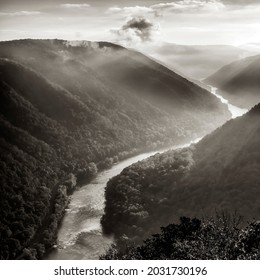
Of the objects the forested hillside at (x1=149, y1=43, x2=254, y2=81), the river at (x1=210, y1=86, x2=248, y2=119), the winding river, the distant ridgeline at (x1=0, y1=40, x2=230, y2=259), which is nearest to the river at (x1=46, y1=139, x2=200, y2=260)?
the winding river

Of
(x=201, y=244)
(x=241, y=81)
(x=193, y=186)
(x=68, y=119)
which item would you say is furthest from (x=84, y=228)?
(x=241, y=81)

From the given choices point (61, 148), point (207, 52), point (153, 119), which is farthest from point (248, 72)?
point (61, 148)

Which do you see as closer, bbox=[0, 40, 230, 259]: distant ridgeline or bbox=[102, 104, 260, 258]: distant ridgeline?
bbox=[102, 104, 260, 258]: distant ridgeline

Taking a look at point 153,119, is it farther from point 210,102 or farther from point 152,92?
point 210,102

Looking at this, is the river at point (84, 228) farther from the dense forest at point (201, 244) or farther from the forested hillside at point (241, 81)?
the forested hillside at point (241, 81)

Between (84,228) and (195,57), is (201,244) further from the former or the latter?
(195,57)

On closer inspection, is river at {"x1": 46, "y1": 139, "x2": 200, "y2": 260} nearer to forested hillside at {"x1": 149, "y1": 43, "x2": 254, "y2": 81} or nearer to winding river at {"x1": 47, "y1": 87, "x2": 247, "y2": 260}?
winding river at {"x1": 47, "y1": 87, "x2": 247, "y2": 260}

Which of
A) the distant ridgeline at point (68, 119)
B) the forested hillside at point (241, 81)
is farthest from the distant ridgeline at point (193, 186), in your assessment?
the forested hillside at point (241, 81)

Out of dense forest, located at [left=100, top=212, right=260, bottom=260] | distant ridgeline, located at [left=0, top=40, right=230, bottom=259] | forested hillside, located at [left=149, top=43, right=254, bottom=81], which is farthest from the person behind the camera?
forested hillside, located at [left=149, top=43, right=254, bottom=81]
